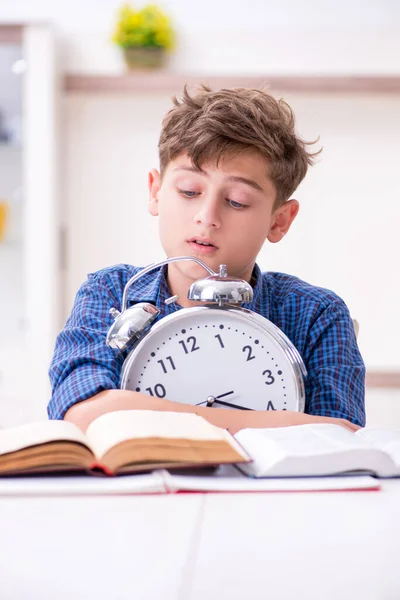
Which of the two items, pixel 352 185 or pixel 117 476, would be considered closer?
pixel 117 476

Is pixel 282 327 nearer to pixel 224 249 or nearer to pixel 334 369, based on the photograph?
pixel 334 369

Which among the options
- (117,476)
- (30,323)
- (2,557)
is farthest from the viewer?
(30,323)

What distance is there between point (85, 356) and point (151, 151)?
2494mm

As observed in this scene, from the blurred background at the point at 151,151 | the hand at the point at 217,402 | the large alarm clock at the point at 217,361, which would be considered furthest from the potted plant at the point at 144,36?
Answer: the hand at the point at 217,402

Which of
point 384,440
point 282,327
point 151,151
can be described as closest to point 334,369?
point 282,327

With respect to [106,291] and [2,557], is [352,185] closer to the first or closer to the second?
[106,291]

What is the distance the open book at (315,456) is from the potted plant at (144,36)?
3.04 meters

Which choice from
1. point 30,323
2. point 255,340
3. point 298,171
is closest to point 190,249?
point 255,340

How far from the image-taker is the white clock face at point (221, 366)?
1450 millimetres

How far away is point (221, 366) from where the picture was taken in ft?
4.78

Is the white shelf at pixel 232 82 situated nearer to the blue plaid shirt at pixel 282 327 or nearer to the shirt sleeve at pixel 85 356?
the blue plaid shirt at pixel 282 327

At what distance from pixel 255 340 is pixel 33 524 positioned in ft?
2.72

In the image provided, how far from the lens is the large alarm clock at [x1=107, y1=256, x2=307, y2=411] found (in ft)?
4.75

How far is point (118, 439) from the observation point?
0.85 metres
